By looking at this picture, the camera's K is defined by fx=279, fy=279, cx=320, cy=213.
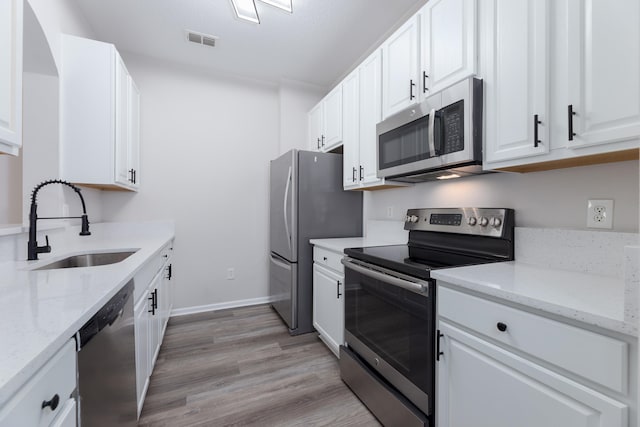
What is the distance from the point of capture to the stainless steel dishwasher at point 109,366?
32.3 inches

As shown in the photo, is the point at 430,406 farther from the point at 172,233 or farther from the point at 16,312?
the point at 172,233

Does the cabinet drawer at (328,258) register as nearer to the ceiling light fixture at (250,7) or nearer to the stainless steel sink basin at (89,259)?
the stainless steel sink basin at (89,259)

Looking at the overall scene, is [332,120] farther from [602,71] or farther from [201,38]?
[602,71]

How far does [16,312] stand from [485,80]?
196 centimetres

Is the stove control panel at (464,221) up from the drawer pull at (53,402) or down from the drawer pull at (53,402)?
up

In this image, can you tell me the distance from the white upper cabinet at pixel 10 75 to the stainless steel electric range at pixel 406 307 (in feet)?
5.39

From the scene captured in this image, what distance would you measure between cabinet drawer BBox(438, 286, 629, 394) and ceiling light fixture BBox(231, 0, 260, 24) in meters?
2.38

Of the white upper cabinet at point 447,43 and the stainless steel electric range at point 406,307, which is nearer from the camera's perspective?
the stainless steel electric range at point 406,307

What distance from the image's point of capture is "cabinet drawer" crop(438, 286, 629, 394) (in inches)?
28.0

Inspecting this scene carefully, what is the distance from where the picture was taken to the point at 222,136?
3.24 metres

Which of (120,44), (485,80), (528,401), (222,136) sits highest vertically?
(120,44)

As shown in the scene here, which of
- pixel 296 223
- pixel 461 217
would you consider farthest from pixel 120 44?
pixel 461 217

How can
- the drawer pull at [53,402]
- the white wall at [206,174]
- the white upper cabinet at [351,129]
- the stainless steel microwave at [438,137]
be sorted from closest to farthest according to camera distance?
the drawer pull at [53,402], the stainless steel microwave at [438,137], the white upper cabinet at [351,129], the white wall at [206,174]

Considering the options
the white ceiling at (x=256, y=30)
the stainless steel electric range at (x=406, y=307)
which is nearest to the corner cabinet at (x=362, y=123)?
the white ceiling at (x=256, y=30)
